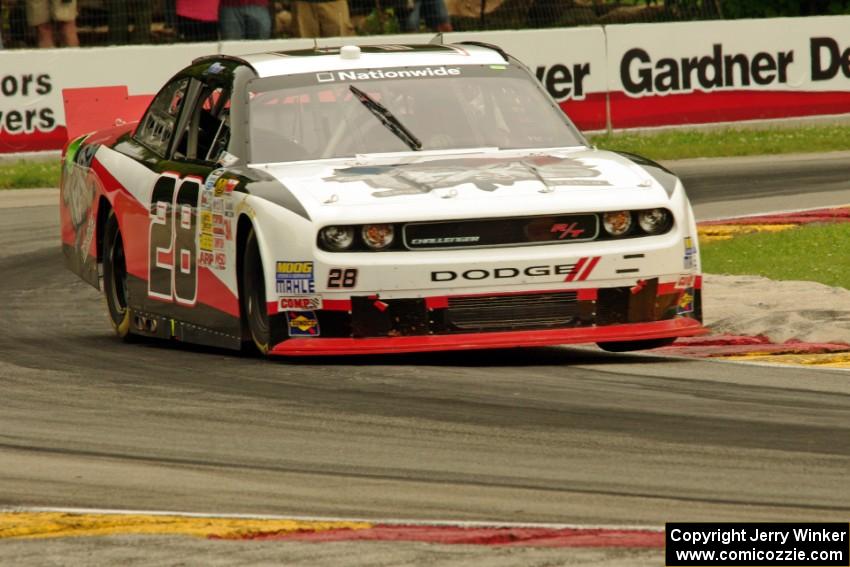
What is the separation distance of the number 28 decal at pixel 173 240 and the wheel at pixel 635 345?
1951 millimetres

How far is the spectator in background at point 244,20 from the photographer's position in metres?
21.4

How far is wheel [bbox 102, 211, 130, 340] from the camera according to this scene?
32.9 ft

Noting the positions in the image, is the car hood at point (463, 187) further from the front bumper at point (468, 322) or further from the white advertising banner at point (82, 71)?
the white advertising banner at point (82, 71)

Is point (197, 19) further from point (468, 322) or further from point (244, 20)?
point (468, 322)

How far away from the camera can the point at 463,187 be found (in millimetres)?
8086

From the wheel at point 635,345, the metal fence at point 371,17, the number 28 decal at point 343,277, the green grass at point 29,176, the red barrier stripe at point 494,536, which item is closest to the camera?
the red barrier stripe at point 494,536

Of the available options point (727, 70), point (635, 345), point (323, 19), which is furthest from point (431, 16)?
point (635, 345)

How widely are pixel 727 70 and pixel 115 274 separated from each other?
13.0m

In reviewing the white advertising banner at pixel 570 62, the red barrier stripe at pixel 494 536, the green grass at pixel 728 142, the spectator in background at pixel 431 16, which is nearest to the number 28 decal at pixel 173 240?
the red barrier stripe at pixel 494 536

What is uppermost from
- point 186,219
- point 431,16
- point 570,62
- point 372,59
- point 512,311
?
point 372,59

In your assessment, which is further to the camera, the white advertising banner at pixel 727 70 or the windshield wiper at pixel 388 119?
the white advertising banner at pixel 727 70

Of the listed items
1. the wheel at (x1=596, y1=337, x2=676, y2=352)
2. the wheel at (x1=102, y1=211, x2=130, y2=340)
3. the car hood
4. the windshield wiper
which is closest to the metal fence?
the wheel at (x1=102, y1=211, x2=130, y2=340)

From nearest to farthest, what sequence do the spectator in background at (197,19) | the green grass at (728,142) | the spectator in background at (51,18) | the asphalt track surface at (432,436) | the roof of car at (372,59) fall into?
the asphalt track surface at (432,436) < the roof of car at (372,59) < the green grass at (728,142) < the spectator in background at (197,19) < the spectator in background at (51,18)

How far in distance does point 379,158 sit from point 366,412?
7.15ft
